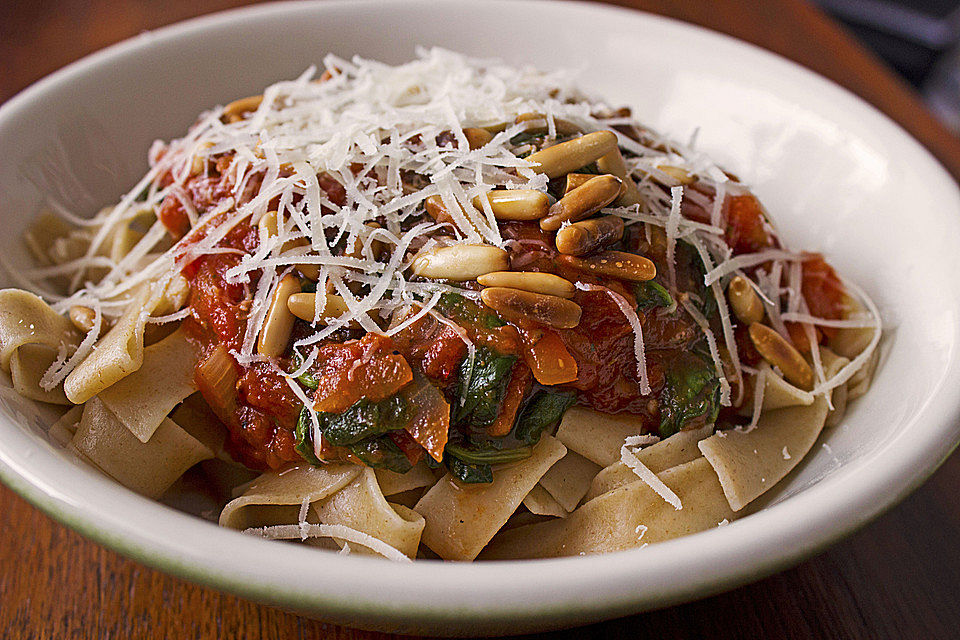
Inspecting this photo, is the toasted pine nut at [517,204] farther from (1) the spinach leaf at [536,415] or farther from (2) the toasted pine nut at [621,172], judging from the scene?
(1) the spinach leaf at [536,415]

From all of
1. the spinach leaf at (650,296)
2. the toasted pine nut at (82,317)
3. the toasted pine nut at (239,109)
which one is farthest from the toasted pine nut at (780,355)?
the toasted pine nut at (82,317)

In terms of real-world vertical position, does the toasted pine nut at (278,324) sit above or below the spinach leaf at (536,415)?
above

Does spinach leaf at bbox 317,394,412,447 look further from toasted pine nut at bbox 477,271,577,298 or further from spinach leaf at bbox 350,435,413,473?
toasted pine nut at bbox 477,271,577,298

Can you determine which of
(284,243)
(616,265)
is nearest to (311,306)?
(284,243)

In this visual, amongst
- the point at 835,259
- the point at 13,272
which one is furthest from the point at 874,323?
the point at 13,272

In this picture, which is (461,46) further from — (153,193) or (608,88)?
(153,193)
